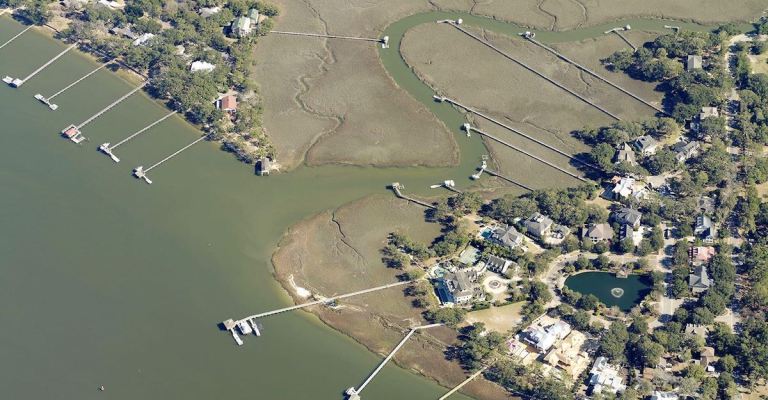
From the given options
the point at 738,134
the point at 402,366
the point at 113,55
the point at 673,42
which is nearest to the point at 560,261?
the point at 402,366

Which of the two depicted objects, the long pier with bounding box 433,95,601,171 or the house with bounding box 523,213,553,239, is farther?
the long pier with bounding box 433,95,601,171

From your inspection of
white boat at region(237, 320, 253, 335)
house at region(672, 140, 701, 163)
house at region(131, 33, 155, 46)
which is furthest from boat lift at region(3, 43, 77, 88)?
house at region(672, 140, 701, 163)

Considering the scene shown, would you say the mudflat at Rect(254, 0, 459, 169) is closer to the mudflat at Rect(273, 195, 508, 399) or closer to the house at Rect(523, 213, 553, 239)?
the mudflat at Rect(273, 195, 508, 399)

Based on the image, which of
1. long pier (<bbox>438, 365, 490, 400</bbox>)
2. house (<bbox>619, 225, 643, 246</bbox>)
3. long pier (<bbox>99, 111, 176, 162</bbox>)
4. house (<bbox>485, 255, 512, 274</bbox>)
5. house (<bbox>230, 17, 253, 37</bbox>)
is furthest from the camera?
house (<bbox>230, 17, 253, 37</bbox>)

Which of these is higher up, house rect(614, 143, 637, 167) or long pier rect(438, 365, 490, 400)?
house rect(614, 143, 637, 167)

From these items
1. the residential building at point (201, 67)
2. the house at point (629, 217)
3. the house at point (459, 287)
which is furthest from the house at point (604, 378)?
the residential building at point (201, 67)

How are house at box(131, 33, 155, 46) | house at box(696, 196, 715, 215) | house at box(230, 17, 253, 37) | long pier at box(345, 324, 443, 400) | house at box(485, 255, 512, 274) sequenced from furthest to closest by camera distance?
house at box(230, 17, 253, 37) < house at box(131, 33, 155, 46) < house at box(696, 196, 715, 215) < house at box(485, 255, 512, 274) < long pier at box(345, 324, 443, 400)

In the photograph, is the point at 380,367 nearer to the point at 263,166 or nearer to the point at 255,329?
the point at 255,329

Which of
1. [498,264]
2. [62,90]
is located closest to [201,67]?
[62,90]
